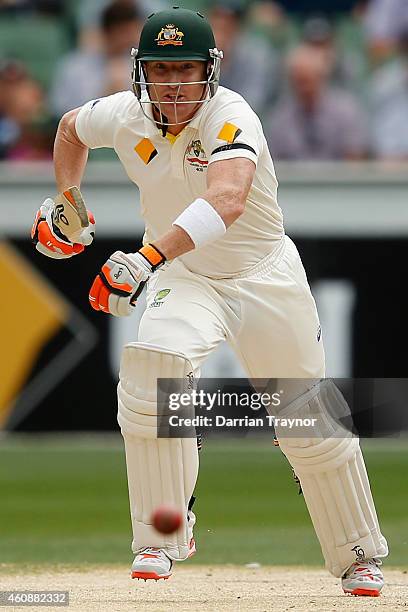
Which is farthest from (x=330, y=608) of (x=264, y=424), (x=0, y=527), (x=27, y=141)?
(x=27, y=141)

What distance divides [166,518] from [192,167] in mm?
1224

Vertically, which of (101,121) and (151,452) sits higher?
(101,121)

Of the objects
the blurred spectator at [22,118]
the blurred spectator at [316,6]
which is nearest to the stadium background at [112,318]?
the blurred spectator at [22,118]

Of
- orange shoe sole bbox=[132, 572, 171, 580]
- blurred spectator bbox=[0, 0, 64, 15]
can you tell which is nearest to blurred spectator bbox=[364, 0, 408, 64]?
blurred spectator bbox=[0, 0, 64, 15]

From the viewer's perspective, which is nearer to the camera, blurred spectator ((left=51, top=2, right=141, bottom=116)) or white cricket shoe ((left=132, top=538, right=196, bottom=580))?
white cricket shoe ((left=132, top=538, right=196, bottom=580))

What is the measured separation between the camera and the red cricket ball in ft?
14.4

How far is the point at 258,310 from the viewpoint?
15.2 ft

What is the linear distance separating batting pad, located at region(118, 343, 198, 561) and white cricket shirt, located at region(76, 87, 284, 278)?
1.70 feet

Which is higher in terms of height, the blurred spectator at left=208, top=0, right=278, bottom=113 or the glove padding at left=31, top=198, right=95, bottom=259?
the glove padding at left=31, top=198, right=95, bottom=259

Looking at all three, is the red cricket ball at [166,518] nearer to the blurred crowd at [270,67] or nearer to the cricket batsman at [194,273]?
the cricket batsman at [194,273]

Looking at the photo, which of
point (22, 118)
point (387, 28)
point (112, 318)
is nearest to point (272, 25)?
point (387, 28)

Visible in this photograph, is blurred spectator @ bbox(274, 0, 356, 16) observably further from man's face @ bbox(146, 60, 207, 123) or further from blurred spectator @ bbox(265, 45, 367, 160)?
man's face @ bbox(146, 60, 207, 123)

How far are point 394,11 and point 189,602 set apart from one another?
25.6ft

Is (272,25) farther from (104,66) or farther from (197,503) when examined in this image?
(197,503)
